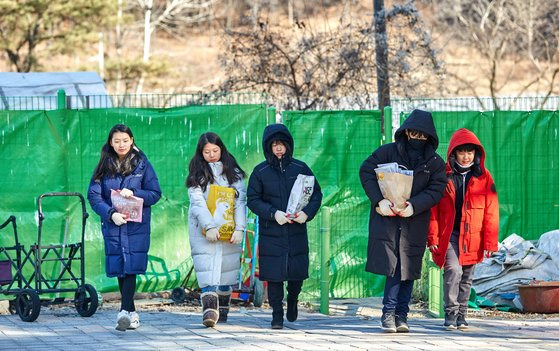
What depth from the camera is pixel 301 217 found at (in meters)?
9.43

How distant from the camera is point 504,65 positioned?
167 ft

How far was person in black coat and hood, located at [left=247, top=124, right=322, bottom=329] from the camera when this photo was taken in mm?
9438

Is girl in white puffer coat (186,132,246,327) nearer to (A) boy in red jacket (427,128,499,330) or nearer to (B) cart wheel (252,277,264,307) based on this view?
(B) cart wheel (252,277,264,307)

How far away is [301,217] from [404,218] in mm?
915

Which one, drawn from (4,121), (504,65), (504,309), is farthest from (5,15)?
Answer: (504,309)

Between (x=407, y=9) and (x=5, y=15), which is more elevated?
(x=5, y=15)

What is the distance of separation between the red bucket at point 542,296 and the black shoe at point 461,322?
1438 mm

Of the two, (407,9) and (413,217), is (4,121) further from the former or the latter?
(407,9)

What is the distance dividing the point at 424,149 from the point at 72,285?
14.5 ft

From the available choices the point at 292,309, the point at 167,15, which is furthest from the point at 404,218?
the point at 167,15

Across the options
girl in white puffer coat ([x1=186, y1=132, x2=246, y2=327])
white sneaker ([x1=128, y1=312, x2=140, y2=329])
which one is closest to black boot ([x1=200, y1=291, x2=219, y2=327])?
girl in white puffer coat ([x1=186, y1=132, x2=246, y2=327])

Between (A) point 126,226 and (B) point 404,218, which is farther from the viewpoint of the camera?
(A) point 126,226

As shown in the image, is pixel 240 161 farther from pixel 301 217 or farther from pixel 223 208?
pixel 301 217

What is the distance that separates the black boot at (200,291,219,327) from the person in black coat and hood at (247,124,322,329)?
1.58ft
